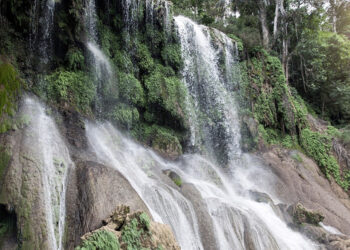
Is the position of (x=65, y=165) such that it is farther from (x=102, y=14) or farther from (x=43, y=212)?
(x=102, y=14)

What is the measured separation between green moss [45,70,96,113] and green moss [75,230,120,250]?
22.4 feet

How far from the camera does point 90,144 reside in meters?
9.97

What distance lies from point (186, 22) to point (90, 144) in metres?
10.1

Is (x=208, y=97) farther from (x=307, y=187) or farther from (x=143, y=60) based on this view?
(x=307, y=187)

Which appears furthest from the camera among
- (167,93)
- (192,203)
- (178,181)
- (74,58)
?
(167,93)

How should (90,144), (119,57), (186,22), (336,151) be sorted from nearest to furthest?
(90,144) → (119,57) → (186,22) → (336,151)

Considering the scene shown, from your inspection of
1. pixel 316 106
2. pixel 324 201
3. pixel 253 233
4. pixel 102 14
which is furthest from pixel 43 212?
pixel 316 106

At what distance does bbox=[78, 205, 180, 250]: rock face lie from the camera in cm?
587

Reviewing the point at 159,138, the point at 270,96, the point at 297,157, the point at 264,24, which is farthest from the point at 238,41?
the point at 159,138

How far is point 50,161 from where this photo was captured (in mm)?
7551

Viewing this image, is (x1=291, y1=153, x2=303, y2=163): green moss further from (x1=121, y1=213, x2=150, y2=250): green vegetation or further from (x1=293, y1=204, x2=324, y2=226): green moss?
(x1=121, y1=213, x2=150, y2=250): green vegetation

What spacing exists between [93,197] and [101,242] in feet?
5.71

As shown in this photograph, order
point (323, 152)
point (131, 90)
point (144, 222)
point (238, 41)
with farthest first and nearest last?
1. point (238, 41)
2. point (323, 152)
3. point (131, 90)
4. point (144, 222)

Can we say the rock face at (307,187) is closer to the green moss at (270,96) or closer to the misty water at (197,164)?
the misty water at (197,164)
